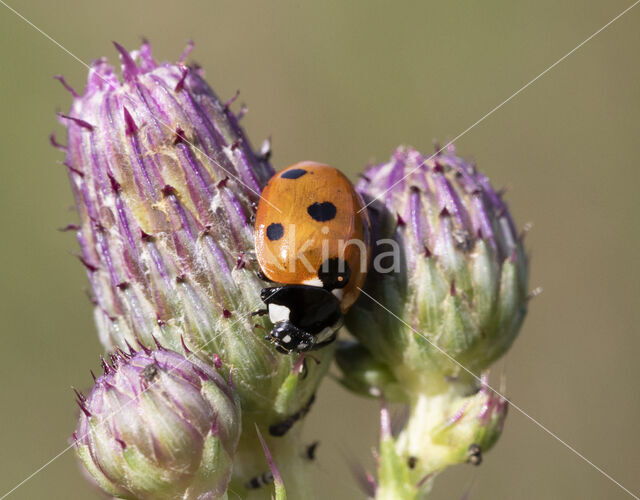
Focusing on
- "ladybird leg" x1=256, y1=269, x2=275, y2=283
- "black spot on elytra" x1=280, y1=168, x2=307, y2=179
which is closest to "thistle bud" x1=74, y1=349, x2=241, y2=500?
"ladybird leg" x1=256, y1=269, x2=275, y2=283

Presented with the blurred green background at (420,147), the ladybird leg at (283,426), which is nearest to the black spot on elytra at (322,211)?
the ladybird leg at (283,426)

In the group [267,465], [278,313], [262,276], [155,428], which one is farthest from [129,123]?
[267,465]

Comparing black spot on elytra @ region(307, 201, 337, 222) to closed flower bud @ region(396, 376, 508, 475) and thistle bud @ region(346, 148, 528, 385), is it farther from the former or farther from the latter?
closed flower bud @ region(396, 376, 508, 475)

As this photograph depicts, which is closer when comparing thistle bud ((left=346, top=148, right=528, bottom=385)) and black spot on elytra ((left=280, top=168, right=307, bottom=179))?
black spot on elytra ((left=280, top=168, right=307, bottom=179))

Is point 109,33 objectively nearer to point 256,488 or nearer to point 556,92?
point 556,92

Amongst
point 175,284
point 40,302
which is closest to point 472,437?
point 175,284

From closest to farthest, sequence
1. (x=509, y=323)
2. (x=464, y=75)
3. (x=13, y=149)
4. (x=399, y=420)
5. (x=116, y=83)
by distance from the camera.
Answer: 1. (x=116, y=83)
2. (x=509, y=323)
3. (x=399, y=420)
4. (x=13, y=149)
5. (x=464, y=75)
